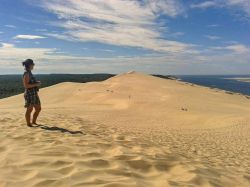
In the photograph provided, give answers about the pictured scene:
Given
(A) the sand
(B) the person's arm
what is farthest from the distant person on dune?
(A) the sand

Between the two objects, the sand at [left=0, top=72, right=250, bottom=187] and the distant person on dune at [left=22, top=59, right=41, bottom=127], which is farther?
the distant person on dune at [left=22, top=59, right=41, bottom=127]

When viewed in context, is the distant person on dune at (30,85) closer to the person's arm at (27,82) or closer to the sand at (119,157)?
the person's arm at (27,82)

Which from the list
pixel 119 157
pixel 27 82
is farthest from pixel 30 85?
pixel 119 157

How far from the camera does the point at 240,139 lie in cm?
1283

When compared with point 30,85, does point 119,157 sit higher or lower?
lower

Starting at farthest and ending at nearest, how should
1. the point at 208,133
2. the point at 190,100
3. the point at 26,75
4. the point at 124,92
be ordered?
the point at 124,92 → the point at 190,100 → the point at 208,133 → the point at 26,75

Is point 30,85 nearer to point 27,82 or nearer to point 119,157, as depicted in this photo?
point 27,82

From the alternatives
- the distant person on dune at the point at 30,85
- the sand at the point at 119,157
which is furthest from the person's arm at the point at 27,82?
the sand at the point at 119,157

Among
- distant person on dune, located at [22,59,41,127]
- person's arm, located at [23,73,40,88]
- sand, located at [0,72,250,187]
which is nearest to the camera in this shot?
sand, located at [0,72,250,187]

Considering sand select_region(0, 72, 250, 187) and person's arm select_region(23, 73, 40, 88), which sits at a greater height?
person's arm select_region(23, 73, 40, 88)

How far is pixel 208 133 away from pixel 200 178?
829 cm

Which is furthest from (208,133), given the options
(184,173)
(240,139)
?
(184,173)

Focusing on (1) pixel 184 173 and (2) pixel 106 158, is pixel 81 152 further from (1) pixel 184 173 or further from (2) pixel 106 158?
(1) pixel 184 173

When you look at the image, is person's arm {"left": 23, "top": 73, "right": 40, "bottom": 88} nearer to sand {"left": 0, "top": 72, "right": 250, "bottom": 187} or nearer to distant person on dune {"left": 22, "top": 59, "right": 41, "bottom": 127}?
distant person on dune {"left": 22, "top": 59, "right": 41, "bottom": 127}
